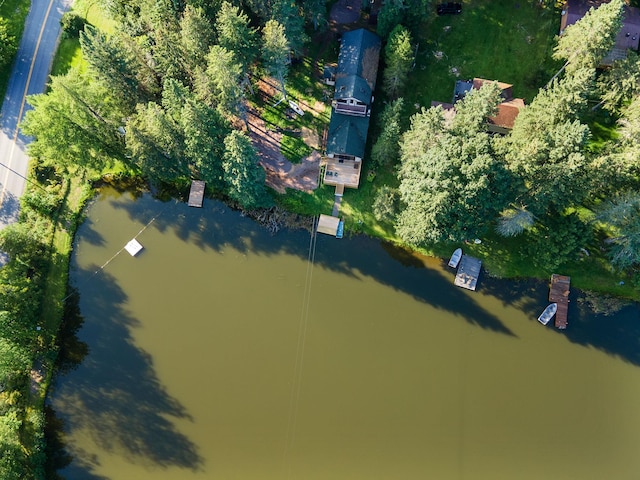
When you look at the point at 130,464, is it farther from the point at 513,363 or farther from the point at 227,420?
the point at 513,363

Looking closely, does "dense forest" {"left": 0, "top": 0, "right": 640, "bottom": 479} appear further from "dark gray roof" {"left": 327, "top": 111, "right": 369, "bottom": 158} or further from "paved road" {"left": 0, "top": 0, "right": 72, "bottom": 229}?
"paved road" {"left": 0, "top": 0, "right": 72, "bottom": 229}

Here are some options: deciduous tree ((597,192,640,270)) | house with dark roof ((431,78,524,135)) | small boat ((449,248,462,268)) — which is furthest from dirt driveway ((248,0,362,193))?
deciduous tree ((597,192,640,270))

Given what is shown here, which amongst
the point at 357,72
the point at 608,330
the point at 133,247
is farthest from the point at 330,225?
the point at 608,330

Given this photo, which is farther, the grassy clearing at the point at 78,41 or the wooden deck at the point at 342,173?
the grassy clearing at the point at 78,41

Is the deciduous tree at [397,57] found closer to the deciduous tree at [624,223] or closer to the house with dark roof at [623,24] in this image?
the house with dark roof at [623,24]

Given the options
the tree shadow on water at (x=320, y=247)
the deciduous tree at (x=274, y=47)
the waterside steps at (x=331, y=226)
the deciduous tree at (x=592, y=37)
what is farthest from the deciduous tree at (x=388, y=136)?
the deciduous tree at (x=592, y=37)
